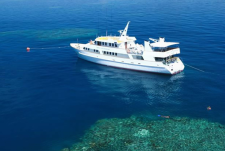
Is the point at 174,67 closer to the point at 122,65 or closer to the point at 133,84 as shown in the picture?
the point at 133,84

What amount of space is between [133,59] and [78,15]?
8663 centimetres

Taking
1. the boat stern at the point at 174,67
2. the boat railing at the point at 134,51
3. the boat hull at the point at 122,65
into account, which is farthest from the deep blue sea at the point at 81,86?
the boat railing at the point at 134,51

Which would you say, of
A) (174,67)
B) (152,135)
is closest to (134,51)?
(174,67)

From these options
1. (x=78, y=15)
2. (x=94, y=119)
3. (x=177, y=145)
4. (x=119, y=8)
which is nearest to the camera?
(x=177, y=145)

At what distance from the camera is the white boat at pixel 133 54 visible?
6166cm

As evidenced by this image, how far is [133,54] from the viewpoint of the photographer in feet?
211

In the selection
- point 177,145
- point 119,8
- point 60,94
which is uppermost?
point 119,8

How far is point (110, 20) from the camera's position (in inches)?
4791

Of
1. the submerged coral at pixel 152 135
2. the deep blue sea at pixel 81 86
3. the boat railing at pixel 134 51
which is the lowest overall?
the submerged coral at pixel 152 135

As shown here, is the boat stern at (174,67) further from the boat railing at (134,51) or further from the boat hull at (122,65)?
the boat railing at (134,51)

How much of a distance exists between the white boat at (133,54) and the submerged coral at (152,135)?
21.7m

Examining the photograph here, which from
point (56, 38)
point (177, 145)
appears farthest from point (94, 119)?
point (56, 38)

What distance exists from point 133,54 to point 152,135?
30.3 metres

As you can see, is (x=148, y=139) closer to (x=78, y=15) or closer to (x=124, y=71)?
(x=124, y=71)
